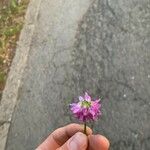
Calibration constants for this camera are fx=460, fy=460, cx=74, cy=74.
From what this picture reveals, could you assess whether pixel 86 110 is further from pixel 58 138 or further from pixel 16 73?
pixel 16 73

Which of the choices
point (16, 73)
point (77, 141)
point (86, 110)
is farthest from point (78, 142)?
point (16, 73)

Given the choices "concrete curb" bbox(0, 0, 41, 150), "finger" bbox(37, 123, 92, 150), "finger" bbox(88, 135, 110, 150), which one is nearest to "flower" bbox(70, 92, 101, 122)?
"finger" bbox(88, 135, 110, 150)

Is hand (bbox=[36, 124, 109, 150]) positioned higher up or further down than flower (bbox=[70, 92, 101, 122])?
further down

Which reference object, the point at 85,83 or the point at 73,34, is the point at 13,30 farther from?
the point at 85,83

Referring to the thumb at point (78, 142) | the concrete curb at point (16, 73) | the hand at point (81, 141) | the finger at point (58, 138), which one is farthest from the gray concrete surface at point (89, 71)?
the thumb at point (78, 142)

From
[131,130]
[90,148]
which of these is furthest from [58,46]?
[90,148]

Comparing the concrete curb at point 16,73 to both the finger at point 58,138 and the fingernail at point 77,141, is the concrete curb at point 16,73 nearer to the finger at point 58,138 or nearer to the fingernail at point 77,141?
the finger at point 58,138

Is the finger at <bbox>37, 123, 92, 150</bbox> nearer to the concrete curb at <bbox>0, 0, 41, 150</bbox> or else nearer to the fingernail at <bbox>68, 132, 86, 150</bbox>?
the fingernail at <bbox>68, 132, 86, 150</bbox>
